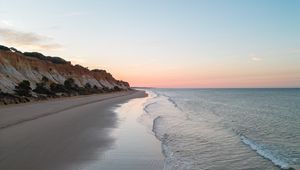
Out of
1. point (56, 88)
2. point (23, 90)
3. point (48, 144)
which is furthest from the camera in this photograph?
point (56, 88)

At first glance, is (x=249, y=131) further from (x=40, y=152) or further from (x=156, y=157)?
(x=40, y=152)

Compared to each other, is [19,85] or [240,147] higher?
[19,85]

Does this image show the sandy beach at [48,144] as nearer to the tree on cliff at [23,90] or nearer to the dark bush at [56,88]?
the tree on cliff at [23,90]

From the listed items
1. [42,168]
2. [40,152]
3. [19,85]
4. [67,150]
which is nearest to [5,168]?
[42,168]

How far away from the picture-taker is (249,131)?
1869 cm

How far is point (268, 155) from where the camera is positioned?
11945mm

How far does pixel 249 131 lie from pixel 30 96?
2161cm

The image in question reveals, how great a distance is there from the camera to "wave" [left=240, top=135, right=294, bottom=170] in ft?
34.3

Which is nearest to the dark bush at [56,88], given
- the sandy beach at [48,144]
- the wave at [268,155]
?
the sandy beach at [48,144]

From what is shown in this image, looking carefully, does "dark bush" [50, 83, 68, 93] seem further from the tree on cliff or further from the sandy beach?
the sandy beach

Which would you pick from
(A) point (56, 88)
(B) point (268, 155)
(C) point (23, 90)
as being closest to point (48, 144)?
(B) point (268, 155)

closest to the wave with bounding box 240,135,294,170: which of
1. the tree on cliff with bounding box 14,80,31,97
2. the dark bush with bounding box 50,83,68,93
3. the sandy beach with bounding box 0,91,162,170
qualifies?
the sandy beach with bounding box 0,91,162,170

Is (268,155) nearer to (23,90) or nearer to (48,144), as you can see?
(48,144)

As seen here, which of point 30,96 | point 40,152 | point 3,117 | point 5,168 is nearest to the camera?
point 5,168
